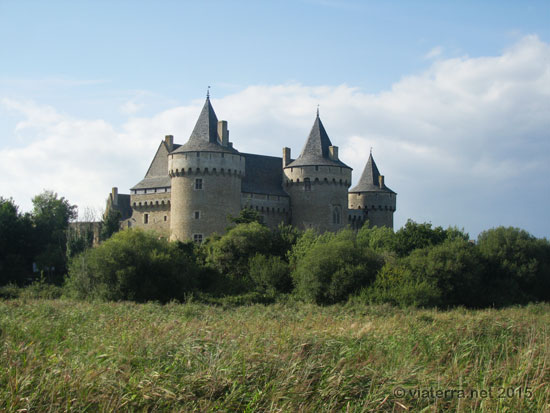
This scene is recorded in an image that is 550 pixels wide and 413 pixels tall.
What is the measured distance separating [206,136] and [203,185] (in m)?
3.55

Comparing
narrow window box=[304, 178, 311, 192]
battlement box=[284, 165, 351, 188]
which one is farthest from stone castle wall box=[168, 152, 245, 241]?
narrow window box=[304, 178, 311, 192]

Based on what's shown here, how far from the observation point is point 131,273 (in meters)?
29.7

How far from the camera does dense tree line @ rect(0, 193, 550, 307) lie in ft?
97.3

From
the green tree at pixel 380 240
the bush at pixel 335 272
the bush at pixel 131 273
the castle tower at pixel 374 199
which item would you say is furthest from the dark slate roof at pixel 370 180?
the bush at pixel 131 273

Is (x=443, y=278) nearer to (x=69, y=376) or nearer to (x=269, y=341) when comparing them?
(x=269, y=341)

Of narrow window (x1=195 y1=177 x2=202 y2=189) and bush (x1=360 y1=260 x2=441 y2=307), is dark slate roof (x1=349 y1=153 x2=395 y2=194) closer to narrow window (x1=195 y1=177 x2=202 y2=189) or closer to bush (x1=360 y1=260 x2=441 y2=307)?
narrow window (x1=195 y1=177 x2=202 y2=189)

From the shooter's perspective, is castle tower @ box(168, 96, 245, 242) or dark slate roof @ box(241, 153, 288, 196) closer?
castle tower @ box(168, 96, 245, 242)

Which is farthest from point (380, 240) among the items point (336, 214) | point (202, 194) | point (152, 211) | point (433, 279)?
point (152, 211)

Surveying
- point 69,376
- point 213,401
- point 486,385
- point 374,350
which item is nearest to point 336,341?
point 374,350

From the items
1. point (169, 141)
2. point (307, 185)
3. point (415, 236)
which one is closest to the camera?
point (415, 236)

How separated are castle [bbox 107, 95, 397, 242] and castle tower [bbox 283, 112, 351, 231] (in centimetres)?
7

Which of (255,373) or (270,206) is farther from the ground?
(270,206)

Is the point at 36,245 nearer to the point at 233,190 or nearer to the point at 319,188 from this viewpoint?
the point at 233,190

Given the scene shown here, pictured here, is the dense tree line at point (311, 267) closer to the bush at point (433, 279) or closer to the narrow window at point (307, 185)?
the bush at point (433, 279)
